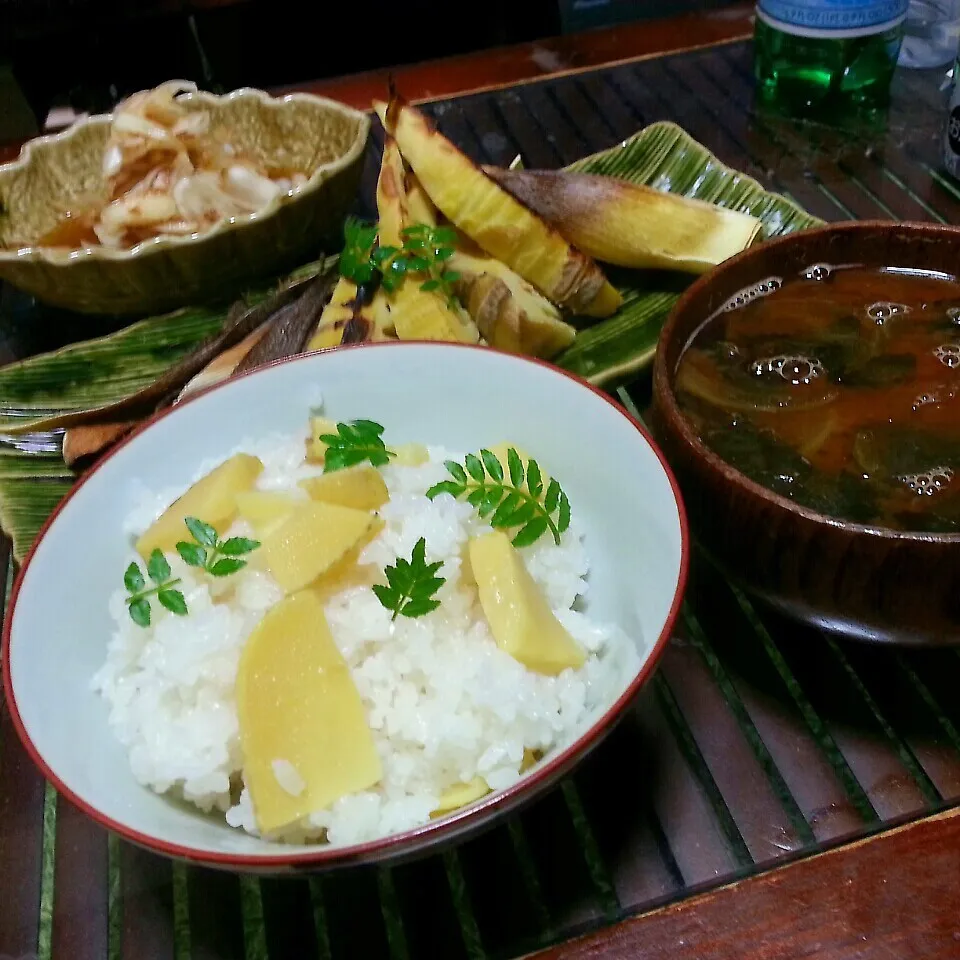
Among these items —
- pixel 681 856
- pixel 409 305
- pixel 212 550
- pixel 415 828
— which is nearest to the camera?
pixel 415 828

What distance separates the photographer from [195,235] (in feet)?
4.66

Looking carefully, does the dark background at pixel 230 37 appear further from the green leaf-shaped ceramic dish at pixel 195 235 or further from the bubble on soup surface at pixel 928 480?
A: the bubble on soup surface at pixel 928 480

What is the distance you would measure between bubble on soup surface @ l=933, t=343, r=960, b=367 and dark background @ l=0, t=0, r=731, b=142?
7.63 feet

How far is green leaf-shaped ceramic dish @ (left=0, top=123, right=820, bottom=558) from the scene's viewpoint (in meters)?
1.22

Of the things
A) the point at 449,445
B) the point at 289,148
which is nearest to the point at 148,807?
the point at 449,445

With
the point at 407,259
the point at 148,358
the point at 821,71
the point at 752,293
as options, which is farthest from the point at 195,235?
the point at 821,71

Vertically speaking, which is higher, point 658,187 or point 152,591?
point 152,591

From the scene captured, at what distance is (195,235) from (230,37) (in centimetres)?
238

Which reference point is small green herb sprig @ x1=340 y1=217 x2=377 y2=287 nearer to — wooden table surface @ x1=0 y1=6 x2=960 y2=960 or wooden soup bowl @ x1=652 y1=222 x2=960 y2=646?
wooden soup bowl @ x1=652 y1=222 x2=960 y2=646

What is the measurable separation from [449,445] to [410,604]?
0.32 metres

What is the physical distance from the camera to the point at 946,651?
3.07 ft

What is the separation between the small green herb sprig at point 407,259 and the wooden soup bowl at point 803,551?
0.46 meters

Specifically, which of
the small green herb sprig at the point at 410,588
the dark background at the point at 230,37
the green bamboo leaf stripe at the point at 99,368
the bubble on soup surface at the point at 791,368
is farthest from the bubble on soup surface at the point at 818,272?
the dark background at the point at 230,37

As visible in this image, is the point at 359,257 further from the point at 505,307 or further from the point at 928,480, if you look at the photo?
the point at 928,480
